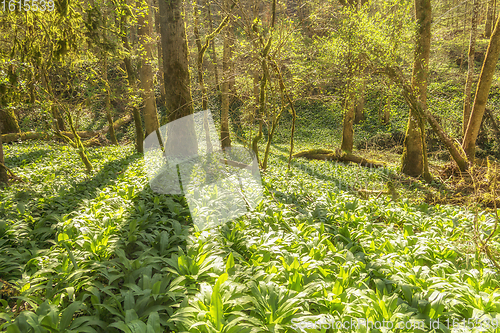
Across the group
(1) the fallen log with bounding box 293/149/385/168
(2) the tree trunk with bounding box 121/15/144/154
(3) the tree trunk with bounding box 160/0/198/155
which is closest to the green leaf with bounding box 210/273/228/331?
(3) the tree trunk with bounding box 160/0/198/155

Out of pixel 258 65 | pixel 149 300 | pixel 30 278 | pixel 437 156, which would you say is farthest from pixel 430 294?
pixel 437 156

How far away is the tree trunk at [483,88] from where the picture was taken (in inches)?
326

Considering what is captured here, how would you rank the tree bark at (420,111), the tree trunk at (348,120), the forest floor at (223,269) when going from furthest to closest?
1. the tree trunk at (348,120)
2. the tree bark at (420,111)
3. the forest floor at (223,269)

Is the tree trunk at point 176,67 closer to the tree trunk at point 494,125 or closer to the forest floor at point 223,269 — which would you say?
the forest floor at point 223,269

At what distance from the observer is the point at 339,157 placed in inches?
506

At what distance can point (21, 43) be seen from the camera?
584cm

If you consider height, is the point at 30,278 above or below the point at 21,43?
below

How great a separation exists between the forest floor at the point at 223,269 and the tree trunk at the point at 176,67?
9.11 feet

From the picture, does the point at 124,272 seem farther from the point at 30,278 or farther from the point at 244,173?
the point at 244,173

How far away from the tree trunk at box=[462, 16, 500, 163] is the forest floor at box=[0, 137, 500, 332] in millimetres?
5227

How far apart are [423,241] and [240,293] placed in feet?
9.45

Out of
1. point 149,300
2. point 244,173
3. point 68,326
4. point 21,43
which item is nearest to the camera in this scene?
point 68,326

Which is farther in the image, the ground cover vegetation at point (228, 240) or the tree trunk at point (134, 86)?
the tree trunk at point (134, 86)

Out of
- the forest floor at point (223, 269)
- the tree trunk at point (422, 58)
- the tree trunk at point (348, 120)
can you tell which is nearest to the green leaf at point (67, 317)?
the forest floor at point (223, 269)
